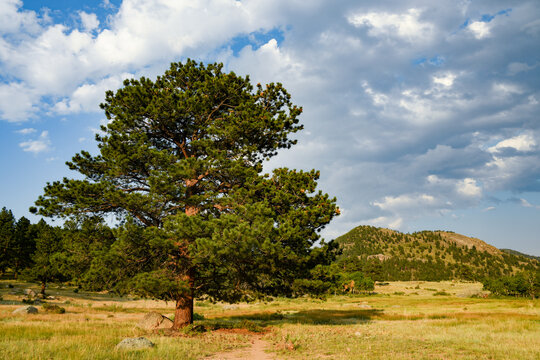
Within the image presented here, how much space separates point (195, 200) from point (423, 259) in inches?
6532

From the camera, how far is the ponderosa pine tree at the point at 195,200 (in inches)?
573

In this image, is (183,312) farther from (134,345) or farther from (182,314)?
(134,345)

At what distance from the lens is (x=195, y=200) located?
1664 cm

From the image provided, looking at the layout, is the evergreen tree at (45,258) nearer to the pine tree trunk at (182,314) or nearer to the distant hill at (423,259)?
the pine tree trunk at (182,314)

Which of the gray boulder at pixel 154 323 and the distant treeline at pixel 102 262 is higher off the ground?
the distant treeline at pixel 102 262

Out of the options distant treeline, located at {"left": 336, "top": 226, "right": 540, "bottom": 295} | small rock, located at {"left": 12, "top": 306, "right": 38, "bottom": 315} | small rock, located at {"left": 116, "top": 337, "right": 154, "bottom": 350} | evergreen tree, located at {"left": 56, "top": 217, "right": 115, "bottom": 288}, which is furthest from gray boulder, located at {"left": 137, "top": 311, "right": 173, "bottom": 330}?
distant treeline, located at {"left": 336, "top": 226, "right": 540, "bottom": 295}

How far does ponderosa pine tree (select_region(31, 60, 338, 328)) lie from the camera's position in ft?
47.8

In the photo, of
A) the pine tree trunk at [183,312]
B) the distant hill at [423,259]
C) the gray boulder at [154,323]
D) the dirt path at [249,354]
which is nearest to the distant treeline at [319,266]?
the distant hill at [423,259]

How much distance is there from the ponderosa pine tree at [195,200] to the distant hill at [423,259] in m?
86.1

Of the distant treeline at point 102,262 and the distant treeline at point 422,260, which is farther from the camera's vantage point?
the distant treeline at point 422,260

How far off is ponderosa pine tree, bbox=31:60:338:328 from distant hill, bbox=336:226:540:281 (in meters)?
86.1

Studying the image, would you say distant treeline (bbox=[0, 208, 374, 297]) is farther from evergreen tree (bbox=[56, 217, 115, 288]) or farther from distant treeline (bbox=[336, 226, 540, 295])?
distant treeline (bbox=[336, 226, 540, 295])

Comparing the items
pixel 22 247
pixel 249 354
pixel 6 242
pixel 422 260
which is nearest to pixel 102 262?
pixel 249 354

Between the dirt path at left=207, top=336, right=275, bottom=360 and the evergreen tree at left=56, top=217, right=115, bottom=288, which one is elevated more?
the evergreen tree at left=56, top=217, right=115, bottom=288
